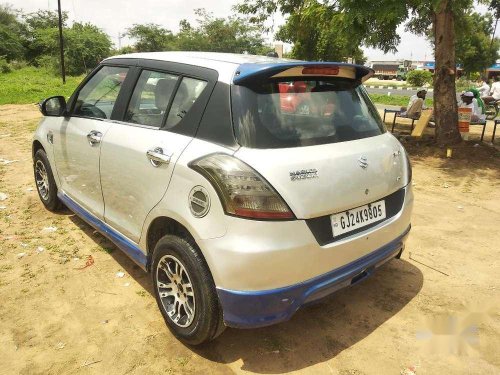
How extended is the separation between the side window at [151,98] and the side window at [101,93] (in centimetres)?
27

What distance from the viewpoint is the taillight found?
2.15 meters

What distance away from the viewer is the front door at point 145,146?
2.58m

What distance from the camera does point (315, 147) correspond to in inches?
94.4

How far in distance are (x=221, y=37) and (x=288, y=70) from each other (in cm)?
5654

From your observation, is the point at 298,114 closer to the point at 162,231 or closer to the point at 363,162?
the point at 363,162

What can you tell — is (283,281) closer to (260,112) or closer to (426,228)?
(260,112)

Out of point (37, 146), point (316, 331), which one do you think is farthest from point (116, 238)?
point (37, 146)

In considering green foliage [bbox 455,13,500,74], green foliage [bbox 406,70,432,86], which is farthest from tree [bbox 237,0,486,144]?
green foliage [bbox 406,70,432,86]

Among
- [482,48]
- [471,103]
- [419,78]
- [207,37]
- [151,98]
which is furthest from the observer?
[207,37]

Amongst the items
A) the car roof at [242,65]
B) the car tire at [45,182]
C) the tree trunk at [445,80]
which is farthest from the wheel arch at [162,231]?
the tree trunk at [445,80]

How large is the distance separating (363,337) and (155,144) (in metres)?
1.88

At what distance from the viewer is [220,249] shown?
2.19 meters

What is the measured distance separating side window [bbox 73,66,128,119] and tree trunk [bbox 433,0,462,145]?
6530 millimetres

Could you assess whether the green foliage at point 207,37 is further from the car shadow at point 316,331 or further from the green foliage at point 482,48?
the car shadow at point 316,331
